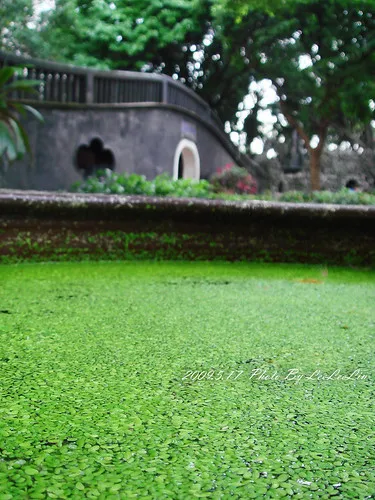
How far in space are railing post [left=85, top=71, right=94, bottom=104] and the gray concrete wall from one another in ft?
0.57

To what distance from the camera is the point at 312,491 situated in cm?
65

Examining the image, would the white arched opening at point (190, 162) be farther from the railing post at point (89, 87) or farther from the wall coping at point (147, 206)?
the wall coping at point (147, 206)

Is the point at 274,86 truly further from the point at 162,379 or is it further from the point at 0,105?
the point at 162,379

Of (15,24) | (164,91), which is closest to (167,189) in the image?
(164,91)

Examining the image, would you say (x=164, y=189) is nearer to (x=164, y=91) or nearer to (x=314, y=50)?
(x=164, y=91)

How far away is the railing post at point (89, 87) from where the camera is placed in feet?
25.9

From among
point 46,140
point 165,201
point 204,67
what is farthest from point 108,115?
point 204,67

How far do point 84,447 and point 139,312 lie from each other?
940 millimetres

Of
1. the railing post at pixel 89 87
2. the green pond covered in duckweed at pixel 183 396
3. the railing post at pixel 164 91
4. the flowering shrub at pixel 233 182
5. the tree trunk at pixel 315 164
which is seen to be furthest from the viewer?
the tree trunk at pixel 315 164

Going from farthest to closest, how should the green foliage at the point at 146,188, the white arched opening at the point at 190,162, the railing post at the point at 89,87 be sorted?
1. the white arched opening at the point at 190,162
2. the railing post at the point at 89,87
3. the green foliage at the point at 146,188

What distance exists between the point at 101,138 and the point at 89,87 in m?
0.83

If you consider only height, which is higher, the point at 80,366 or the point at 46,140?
the point at 46,140

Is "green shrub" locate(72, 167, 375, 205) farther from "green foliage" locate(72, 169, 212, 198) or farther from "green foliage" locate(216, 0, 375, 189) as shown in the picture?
"green foliage" locate(216, 0, 375, 189)

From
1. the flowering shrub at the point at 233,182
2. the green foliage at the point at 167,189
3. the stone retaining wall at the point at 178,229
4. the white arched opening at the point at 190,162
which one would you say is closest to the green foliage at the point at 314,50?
the white arched opening at the point at 190,162
